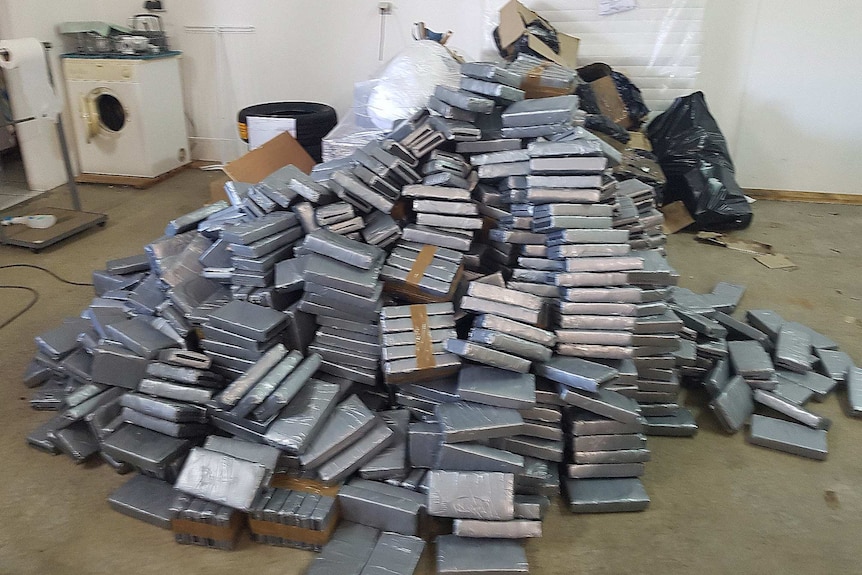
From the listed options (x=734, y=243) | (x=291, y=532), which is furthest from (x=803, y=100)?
(x=291, y=532)

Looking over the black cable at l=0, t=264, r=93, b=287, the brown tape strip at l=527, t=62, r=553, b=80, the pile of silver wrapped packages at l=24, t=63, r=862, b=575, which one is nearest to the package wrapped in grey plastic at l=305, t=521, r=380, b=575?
the pile of silver wrapped packages at l=24, t=63, r=862, b=575

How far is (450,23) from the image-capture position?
4.59 m

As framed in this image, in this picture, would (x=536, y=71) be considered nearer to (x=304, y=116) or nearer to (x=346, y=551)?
(x=304, y=116)

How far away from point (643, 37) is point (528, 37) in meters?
0.99

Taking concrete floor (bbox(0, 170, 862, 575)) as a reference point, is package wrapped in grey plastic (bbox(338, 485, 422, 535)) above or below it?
above

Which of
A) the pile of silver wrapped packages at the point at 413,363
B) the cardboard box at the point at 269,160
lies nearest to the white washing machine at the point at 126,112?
the cardboard box at the point at 269,160

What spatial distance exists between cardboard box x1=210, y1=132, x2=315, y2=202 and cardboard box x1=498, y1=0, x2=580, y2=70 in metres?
1.47

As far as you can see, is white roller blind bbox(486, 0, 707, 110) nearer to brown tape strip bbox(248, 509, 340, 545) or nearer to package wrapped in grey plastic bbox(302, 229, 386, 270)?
package wrapped in grey plastic bbox(302, 229, 386, 270)

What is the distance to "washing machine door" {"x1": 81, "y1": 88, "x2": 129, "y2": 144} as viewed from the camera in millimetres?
4605

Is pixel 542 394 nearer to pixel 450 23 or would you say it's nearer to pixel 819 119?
pixel 450 23

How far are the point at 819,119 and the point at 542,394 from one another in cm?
376

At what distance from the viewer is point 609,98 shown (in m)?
4.15

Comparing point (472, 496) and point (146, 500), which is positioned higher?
point (472, 496)

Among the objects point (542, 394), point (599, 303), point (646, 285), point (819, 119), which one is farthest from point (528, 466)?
point (819, 119)
